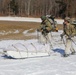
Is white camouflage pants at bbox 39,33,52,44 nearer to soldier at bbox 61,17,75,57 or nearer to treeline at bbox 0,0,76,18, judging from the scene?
soldier at bbox 61,17,75,57

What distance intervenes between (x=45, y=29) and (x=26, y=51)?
2.11 metres

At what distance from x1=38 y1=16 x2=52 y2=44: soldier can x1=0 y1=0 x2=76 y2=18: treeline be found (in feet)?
206

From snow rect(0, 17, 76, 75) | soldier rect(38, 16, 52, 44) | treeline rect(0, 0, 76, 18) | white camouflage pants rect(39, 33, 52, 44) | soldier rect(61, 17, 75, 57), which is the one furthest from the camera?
treeline rect(0, 0, 76, 18)

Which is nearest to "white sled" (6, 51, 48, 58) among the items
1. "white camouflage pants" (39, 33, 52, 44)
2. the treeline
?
"white camouflage pants" (39, 33, 52, 44)

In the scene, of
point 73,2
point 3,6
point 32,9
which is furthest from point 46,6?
point 73,2

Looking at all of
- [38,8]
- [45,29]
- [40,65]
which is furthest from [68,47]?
[38,8]

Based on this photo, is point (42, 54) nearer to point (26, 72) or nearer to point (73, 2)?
point (26, 72)

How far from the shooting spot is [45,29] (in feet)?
49.5

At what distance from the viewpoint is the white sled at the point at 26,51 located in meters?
13.2

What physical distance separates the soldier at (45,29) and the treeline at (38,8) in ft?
206

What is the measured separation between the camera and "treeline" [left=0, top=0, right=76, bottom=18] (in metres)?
82.5

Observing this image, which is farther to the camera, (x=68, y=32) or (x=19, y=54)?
(x=68, y=32)

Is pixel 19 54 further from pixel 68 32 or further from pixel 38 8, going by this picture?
pixel 38 8

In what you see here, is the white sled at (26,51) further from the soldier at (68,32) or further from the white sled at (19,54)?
the soldier at (68,32)
